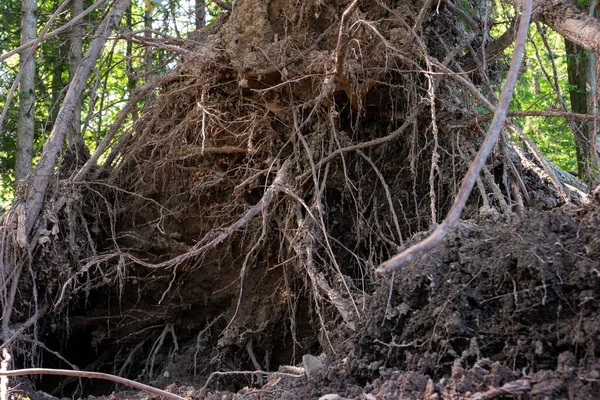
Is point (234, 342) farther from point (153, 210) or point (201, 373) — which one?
point (153, 210)

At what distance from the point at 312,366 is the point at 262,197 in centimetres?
124

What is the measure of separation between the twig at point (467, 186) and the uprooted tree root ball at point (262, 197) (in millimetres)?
1465

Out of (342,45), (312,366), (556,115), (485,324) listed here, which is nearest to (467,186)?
(485,324)

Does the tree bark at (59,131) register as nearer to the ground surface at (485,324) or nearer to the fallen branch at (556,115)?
the ground surface at (485,324)

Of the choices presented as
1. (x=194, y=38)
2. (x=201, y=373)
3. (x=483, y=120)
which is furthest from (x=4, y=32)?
(x=483, y=120)

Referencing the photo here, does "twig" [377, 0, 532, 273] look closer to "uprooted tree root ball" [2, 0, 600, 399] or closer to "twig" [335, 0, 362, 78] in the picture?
"uprooted tree root ball" [2, 0, 600, 399]

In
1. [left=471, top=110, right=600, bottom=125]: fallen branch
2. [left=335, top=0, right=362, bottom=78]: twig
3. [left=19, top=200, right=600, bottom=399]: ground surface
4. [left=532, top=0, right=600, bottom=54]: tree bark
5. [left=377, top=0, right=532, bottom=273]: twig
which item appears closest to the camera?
[left=377, top=0, right=532, bottom=273]: twig

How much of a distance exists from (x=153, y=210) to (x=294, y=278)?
1133mm

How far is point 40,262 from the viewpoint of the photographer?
3.65 meters

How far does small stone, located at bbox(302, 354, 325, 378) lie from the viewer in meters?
2.65

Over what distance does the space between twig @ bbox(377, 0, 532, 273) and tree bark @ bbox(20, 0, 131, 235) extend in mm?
2943

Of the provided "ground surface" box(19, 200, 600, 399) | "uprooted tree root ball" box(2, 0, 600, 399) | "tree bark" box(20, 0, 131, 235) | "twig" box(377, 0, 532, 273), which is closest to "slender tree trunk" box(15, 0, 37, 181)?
"uprooted tree root ball" box(2, 0, 600, 399)

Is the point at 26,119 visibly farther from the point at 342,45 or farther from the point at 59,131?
the point at 342,45

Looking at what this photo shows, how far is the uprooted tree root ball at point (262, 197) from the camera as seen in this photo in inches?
137
